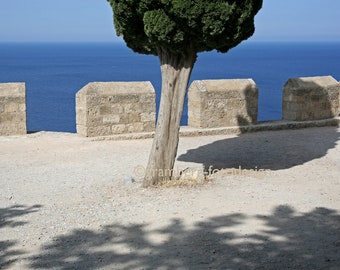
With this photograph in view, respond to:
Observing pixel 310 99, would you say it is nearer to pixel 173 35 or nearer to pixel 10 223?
pixel 173 35

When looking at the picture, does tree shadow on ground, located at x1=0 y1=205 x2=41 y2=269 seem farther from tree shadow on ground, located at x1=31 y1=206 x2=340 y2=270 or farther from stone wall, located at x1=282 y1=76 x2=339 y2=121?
stone wall, located at x1=282 y1=76 x2=339 y2=121

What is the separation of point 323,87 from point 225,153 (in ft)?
16.5

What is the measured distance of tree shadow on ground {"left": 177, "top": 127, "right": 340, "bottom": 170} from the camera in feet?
35.4

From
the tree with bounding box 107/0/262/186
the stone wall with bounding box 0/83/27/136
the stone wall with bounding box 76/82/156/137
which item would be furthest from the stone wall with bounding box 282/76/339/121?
the stone wall with bounding box 0/83/27/136

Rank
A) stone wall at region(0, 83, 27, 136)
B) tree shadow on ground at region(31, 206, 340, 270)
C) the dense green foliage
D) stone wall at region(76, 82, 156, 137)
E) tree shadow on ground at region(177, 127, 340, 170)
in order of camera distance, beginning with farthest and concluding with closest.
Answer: stone wall at region(76, 82, 156, 137)
stone wall at region(0, 83, 27, 136)
tree shadow on ground at region(177, 127, 340, 170)
the dense green foliage
tree shadow on ground at region(31, 206, 340, 270)

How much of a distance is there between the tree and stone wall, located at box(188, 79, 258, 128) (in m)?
4.75

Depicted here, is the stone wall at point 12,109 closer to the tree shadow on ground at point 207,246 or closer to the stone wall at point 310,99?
the tree shadow on ground at point 207,246

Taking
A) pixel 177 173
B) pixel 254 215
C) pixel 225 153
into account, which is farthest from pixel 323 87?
pixel 254 215

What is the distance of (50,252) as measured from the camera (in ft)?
20.2

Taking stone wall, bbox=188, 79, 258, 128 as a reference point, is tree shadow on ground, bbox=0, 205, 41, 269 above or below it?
below

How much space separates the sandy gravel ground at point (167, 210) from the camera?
236 inches

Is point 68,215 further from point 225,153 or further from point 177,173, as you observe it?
point 225,153

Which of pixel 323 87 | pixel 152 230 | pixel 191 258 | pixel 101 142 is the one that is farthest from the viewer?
pixel 323 87

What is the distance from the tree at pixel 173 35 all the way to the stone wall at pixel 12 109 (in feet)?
14.9
